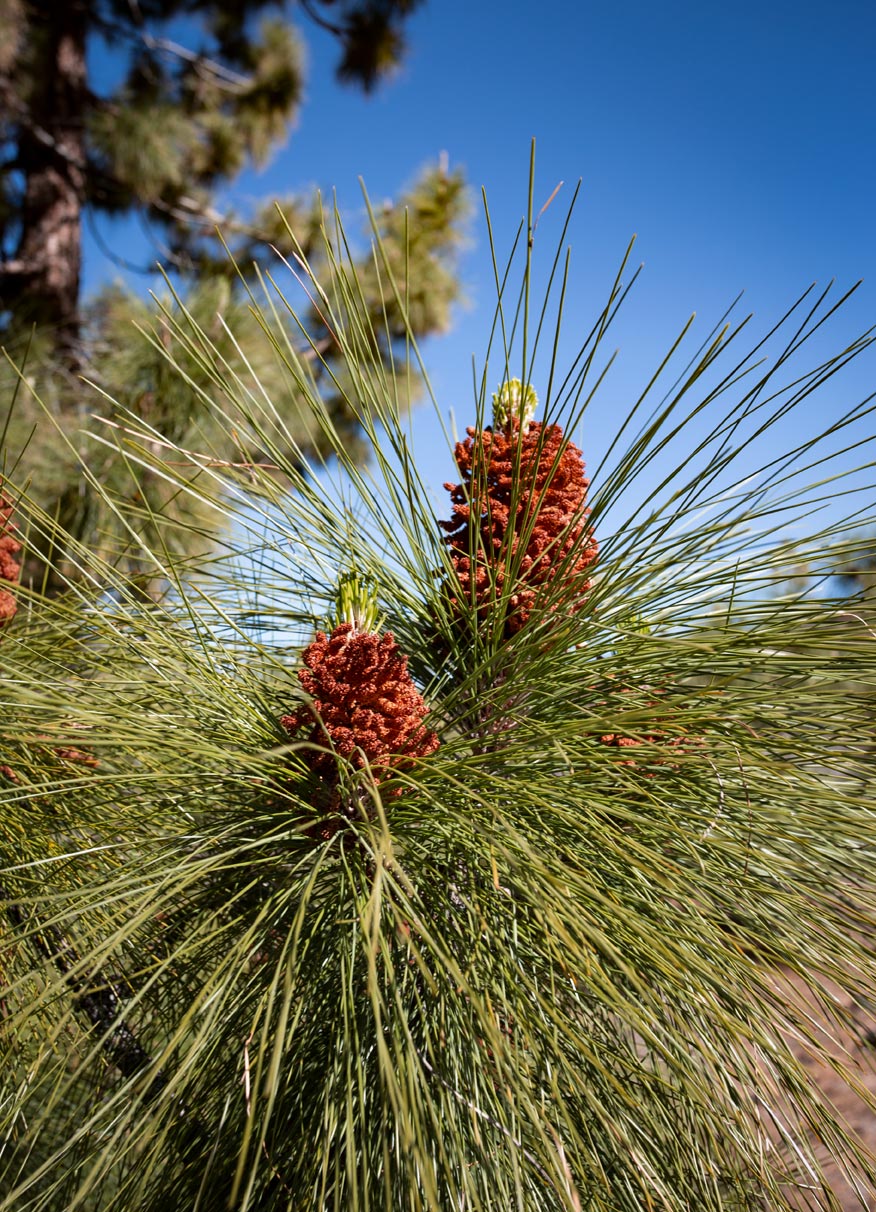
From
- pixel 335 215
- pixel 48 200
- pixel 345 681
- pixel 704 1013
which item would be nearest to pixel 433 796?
pixel 345 681

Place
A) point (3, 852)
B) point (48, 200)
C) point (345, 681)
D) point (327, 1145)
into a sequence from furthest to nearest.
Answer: point (48, 200) < point (3, 852) < point (345, 681) < point (327, 1145)

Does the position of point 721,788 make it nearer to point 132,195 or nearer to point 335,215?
point 335,215

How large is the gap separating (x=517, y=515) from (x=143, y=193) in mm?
2749

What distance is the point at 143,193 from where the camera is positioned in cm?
281

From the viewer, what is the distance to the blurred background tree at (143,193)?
1743 mm

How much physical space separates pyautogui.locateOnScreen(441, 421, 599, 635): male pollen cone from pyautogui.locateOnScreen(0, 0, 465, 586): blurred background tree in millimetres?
815

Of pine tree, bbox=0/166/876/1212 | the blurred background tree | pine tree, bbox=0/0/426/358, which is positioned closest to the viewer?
pine tree, bbox=0/166/876/1212

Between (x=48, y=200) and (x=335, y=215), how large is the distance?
2.92 meters

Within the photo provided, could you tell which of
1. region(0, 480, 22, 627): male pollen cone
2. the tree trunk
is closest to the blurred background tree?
the tree trunk

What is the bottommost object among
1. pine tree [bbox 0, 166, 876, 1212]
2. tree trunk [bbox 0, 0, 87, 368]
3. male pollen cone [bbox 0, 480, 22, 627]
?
pine tree [bbox 0, 166, 876, 1212]

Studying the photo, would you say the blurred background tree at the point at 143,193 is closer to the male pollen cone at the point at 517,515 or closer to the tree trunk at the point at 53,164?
the tree trunk at the point at 53,164

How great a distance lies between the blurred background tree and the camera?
1.74 meters

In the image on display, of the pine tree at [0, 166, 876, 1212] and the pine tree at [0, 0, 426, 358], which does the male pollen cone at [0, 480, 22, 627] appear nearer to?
the pine tree at [0, 166, 876, 1212]

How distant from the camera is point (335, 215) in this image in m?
0.52
